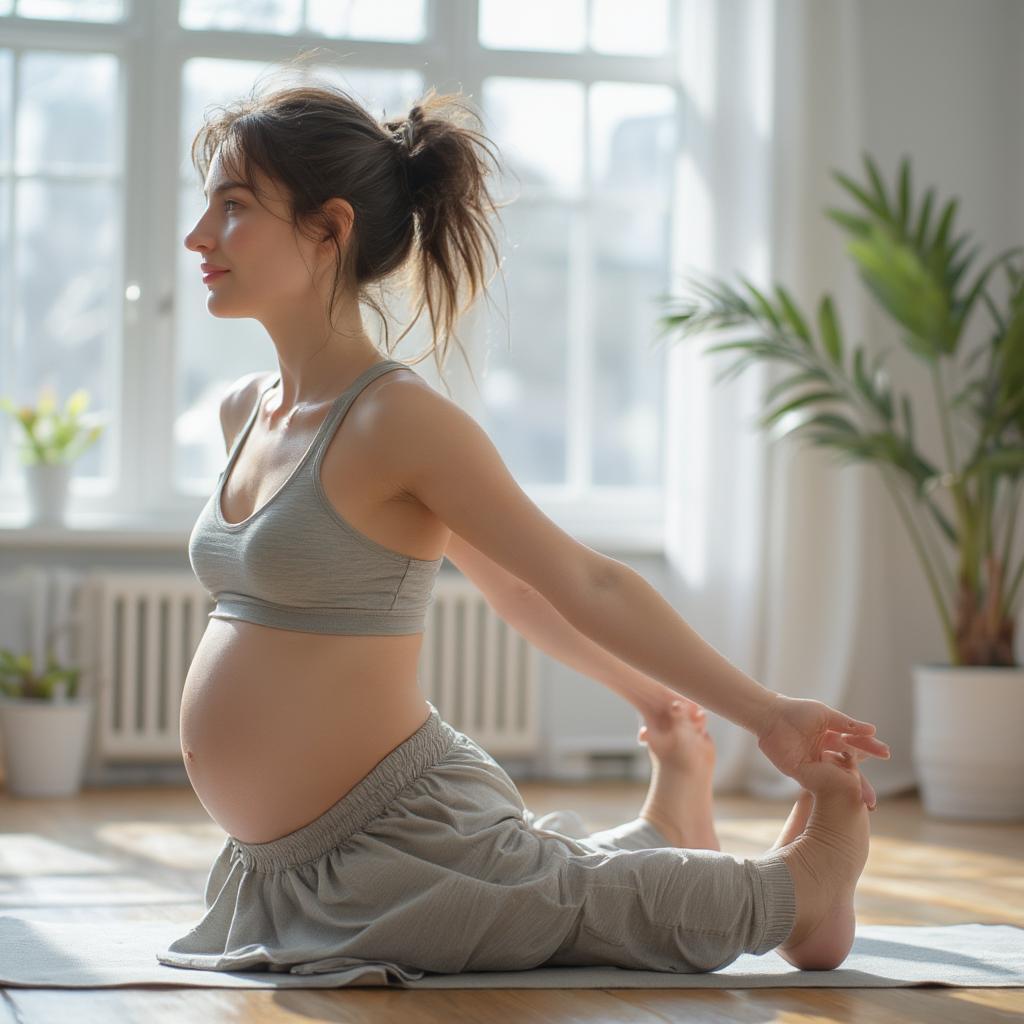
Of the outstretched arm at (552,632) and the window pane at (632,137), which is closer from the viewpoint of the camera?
the outstretched arm at (552,632)

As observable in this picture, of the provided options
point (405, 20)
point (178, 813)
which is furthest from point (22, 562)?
point (405, 20)

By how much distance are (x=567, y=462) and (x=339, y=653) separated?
2.94 metres

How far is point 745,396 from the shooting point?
4277 mm

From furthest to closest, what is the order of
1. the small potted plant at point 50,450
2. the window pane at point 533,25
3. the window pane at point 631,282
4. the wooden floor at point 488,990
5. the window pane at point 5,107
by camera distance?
the window pane at point 631,282 → the window pane at point 533,25 → the window pane at point 5,107 → the small potted plant at point 50,450 → the wooden floor at point 488,990

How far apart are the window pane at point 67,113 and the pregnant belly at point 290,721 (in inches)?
113

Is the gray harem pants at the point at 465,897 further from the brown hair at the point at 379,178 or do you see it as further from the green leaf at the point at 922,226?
the green leaf at the point at 922,226

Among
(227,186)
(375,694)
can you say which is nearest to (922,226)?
(227,186)

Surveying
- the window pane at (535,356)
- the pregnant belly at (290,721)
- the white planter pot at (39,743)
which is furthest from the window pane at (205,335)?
the pregnant belly at (290,721)

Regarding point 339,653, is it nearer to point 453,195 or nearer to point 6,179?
point 453,195

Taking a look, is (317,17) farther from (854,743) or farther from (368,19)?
(854,743)

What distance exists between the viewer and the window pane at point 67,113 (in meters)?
4.35

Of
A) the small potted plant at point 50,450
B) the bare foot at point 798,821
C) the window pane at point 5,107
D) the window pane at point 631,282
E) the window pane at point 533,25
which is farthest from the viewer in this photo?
the window pane at point 631,282

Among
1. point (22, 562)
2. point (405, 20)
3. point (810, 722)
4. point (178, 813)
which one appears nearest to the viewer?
point (810, 722)

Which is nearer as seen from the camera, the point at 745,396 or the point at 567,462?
the point at 745,396
